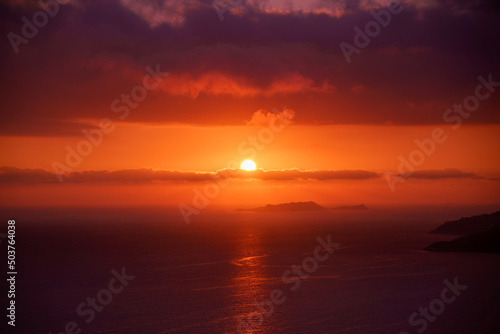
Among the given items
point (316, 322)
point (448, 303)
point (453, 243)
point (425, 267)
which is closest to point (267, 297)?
point (316, 322)

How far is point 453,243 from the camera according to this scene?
10881cm

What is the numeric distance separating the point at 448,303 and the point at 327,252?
174ft

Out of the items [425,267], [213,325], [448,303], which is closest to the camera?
[213,325]

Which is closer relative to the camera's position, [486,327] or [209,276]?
[486,327]

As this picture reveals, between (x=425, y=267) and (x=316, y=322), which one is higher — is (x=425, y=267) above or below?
above

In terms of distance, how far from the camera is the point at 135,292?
5959cm

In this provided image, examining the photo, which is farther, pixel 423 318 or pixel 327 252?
pixel 327 252

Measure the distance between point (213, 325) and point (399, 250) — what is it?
3047 inches

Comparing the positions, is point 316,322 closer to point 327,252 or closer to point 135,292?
point 135,292

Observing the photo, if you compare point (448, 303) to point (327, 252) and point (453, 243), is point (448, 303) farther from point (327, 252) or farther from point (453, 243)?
point (453, 243)

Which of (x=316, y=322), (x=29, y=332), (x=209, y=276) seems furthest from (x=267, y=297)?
(x=29, y=332)

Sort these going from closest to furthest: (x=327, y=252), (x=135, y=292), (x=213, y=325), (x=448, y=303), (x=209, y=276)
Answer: (x=213, y=325) < (x=448, y=303) < (x=135, y=292) < (x=209, y=276) < (x=327, y=252)

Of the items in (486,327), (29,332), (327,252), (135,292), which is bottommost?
(486,327)

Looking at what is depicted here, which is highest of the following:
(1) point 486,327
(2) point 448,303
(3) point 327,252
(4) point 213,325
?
(3) point 327,252
